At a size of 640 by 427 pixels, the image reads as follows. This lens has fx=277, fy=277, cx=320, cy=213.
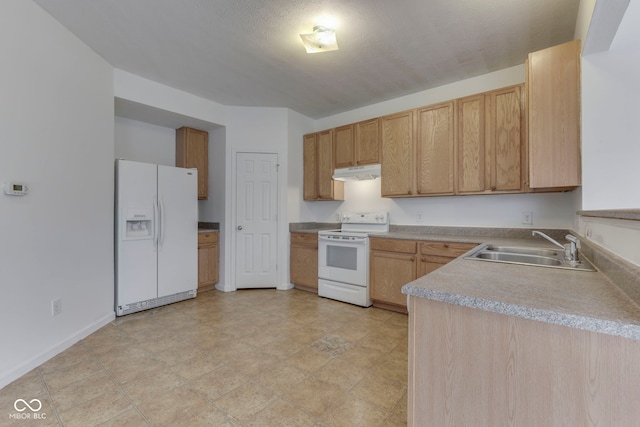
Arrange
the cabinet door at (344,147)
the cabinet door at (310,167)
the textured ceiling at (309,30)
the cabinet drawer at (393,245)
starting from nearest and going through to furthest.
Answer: the textured ceiling at (309,30) < the cabinet drawer at (393,245) < the cabinet door at (344,147) < the cabinet door at (310,167)

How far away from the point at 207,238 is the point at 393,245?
2.55 m

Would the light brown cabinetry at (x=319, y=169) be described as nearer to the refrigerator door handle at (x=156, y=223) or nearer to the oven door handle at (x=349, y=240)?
the oven door handle at (x=349, y=240)

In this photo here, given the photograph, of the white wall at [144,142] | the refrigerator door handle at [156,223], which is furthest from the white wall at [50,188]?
the white wall at [144,142]

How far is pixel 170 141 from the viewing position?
4.13 m

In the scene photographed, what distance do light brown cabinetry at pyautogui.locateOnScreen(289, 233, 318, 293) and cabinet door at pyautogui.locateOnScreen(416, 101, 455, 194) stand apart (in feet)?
5.30

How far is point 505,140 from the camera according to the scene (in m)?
2.63

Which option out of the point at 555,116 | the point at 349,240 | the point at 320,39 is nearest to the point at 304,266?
the point at 349,240

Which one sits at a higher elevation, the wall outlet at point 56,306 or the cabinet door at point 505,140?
the cabinet door at point 505,140

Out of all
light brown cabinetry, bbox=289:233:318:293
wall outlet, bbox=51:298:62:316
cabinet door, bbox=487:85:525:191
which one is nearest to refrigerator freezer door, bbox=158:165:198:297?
wall outlet, bbox=51:298:62:316

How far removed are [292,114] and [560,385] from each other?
4.06m

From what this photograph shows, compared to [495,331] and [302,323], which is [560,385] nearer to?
[495,331]

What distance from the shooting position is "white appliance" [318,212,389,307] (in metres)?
3.30

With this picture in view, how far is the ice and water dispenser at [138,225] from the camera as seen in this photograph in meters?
A: 3.05

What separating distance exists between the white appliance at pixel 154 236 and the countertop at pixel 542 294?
317 cm
